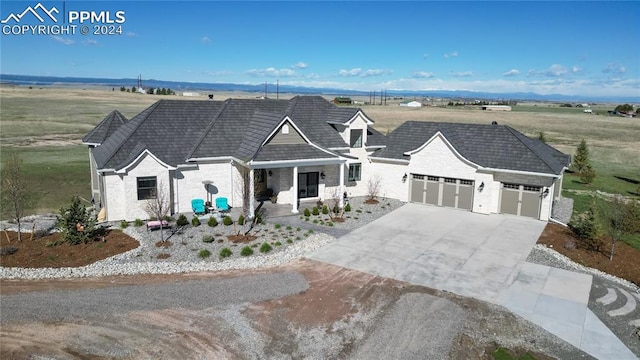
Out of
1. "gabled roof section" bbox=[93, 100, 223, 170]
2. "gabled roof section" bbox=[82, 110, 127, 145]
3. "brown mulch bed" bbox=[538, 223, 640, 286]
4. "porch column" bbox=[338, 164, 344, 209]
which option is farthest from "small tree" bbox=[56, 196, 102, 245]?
"brown mulch bed" bbox=[538, 223, 640, 286]

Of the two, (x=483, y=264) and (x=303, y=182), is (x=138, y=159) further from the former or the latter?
(x=483, y=264)

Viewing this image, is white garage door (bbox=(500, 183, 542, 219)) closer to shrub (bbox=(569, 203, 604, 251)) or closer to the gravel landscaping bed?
shrub (bbox=(569, 203, 604, 251))

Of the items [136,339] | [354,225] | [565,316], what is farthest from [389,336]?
[354,225]

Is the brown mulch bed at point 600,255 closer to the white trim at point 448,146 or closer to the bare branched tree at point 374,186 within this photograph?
the white trim at point 448,146

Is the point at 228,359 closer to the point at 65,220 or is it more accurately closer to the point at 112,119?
the point at 65,220

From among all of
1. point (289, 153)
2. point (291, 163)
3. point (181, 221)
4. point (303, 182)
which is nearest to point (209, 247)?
point (181, 221)
